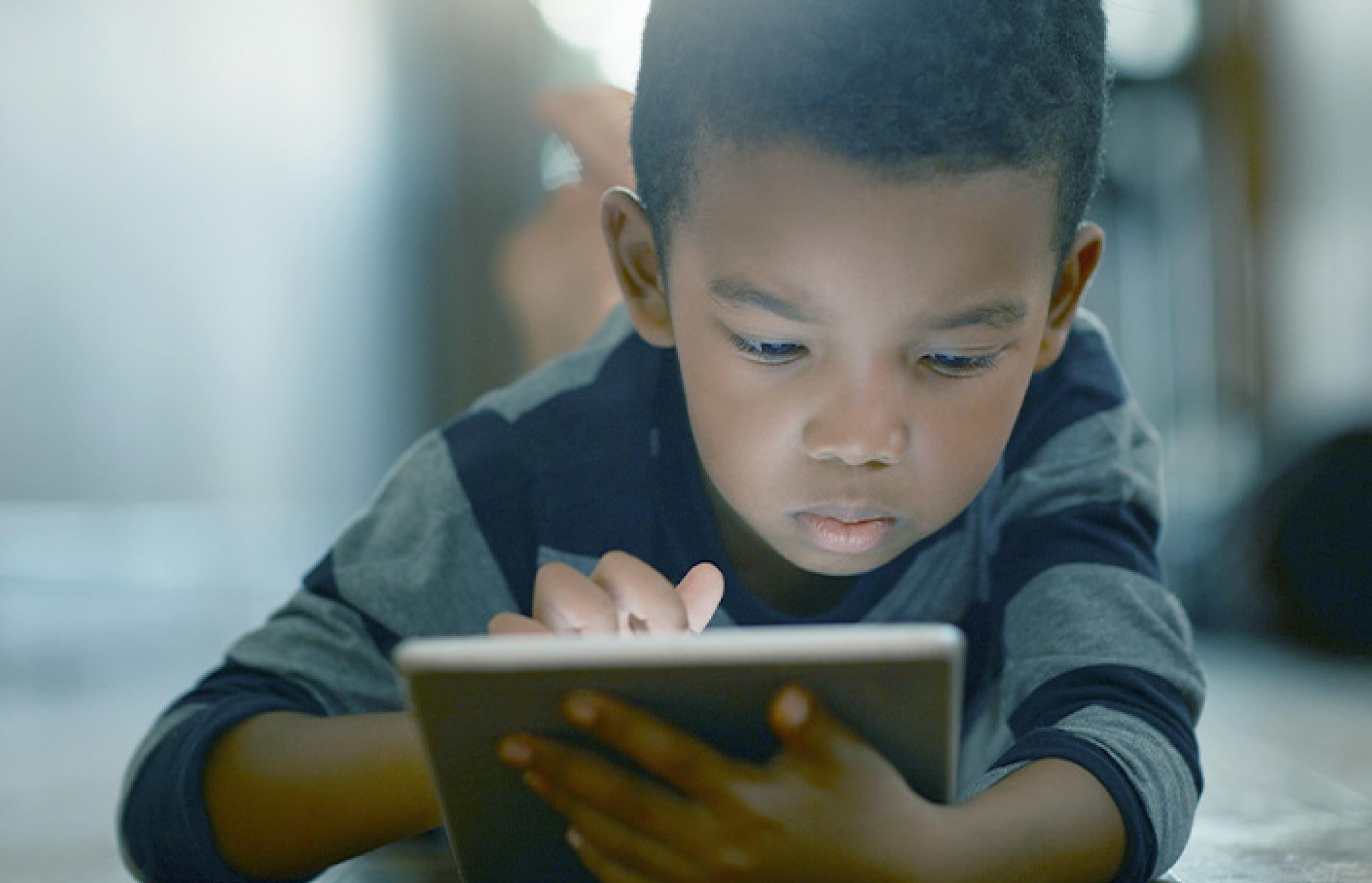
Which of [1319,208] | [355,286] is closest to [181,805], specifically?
[355,286]

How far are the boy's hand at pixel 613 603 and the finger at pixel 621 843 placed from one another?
9 centimetres

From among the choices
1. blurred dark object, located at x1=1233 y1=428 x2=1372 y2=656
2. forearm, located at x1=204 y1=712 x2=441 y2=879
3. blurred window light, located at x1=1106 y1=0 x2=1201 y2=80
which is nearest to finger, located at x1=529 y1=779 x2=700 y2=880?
forearm, located at x1=204 y1=712 x2=441 y2=879

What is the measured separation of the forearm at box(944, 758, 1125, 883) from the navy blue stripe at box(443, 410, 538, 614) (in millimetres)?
384

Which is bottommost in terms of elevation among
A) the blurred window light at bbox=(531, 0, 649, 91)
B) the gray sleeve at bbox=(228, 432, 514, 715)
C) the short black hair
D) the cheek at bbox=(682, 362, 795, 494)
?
the gray sleeve at bbox=(228, 432, 514, 715)

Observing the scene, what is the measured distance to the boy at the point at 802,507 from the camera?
22.2 inches

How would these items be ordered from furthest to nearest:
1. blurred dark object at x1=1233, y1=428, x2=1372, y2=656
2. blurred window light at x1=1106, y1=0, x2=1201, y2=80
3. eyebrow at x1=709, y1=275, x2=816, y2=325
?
blurred window light at x1=1106, y1=0, x2=1201, y2=80, blurred dark object at x1=1233, y1=428, x2=1372, y2=656, eyebrow at x1=709, y1=275, x2=816, y2=325

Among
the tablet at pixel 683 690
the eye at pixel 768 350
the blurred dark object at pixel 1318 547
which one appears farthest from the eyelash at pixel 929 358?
the blurred dark object at pixel 1318 547

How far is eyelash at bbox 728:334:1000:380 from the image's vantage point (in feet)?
2.24

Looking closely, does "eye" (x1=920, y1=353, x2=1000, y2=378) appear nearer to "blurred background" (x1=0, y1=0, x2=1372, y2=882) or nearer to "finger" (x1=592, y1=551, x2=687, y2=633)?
"finger" (x1=592, y1=551, x2=687, y2=633)

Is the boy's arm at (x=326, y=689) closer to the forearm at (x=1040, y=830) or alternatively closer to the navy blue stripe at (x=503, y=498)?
the navy blue stripe at (x=503, y=498)

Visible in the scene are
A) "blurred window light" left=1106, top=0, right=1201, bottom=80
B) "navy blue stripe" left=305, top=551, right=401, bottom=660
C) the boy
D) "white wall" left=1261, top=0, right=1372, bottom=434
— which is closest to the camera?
the boy

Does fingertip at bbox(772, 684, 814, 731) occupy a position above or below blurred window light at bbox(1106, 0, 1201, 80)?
below

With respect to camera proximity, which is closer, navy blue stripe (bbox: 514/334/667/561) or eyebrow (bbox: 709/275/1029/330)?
eyebrow (bbox: 709/275/1029/330)

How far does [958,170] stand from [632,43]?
0.27m
